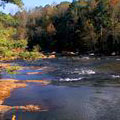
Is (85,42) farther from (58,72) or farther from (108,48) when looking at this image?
(58,72)

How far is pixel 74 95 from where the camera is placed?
34219 millimetres

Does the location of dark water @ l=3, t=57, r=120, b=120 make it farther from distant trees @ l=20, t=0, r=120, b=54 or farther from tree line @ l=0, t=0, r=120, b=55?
distant trees @ l=20, t=0, r=120, b=54

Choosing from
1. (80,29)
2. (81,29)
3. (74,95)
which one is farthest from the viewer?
(80,29)

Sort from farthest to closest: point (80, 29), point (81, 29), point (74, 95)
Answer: point (80, 29), point (81, 29), point (74, 95)

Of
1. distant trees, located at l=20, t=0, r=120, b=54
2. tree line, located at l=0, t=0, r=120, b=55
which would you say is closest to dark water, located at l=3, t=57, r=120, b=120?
tree line, located at l=0, t=0, r=120, b=55

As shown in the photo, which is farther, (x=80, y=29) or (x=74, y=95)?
(x=80, y=29)

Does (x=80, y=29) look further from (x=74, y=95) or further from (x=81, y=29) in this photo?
(x=74, y=95)

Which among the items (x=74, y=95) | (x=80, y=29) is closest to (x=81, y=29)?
(x=80, y=29)

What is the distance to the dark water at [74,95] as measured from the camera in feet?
86.2

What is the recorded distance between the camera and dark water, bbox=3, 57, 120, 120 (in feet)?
86.2

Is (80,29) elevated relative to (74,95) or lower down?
elevated

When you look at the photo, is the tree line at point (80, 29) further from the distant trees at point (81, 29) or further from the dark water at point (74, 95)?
the dark water at point (74, 95)

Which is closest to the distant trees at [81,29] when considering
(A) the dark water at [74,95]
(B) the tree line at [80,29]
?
(B) the tree line at [80,29]

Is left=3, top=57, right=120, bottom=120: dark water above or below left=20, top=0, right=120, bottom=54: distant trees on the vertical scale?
below
